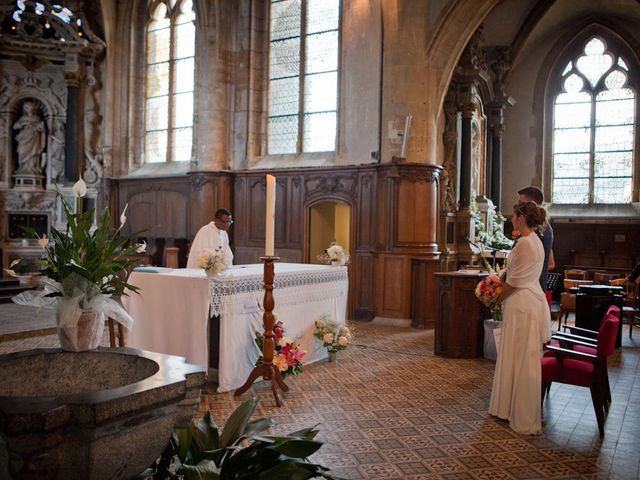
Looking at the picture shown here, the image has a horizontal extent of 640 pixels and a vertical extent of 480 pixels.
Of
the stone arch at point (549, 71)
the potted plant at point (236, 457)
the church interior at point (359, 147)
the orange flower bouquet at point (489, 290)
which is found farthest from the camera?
the stone arch at point (549, 71)

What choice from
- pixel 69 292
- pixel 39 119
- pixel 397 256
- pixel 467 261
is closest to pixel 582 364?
pixel 69 292

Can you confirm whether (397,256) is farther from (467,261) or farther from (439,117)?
(439,117)

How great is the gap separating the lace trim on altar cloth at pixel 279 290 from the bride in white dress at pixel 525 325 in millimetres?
2383

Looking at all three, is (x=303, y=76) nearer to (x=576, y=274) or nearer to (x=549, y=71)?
(x=549, y=71)

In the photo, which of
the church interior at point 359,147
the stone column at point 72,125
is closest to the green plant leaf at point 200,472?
the church interior at point 359,147

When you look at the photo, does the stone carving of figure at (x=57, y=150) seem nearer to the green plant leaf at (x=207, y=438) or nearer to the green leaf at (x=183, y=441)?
the green plant leaf at (x=207, y=438)

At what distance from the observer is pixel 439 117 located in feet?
34.5

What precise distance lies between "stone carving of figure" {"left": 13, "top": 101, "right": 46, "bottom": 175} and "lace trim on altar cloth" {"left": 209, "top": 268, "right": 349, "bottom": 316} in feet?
30.7

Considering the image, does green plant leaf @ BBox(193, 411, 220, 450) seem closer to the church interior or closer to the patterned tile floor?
the patterned tile floor

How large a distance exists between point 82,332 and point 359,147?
7.92 metres

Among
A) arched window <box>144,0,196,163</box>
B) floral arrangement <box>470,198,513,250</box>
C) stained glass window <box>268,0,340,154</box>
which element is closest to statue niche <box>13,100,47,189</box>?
arched window <box>144,0,196,163</box>

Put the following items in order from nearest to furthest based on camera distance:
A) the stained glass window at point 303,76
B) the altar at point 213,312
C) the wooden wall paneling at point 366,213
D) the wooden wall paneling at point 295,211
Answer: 1. the altar at point 213,312
2. the wooden wall paneling at point 366,213
3. the wooden wall paneling at point 295,211
4. the stained glass window at point 303,76

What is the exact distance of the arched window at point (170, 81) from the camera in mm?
12883

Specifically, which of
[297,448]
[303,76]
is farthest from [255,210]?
[297,448]
